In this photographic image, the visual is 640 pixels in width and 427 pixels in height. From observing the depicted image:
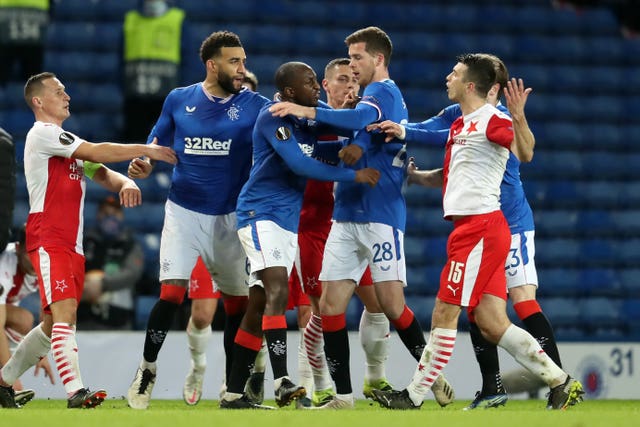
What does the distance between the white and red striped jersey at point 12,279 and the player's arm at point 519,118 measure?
3.89 m

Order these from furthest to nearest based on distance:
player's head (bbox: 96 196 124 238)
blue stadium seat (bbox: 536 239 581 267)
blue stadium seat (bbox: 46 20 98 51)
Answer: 1. blue stadium seat (bbox: 46 20 98 51)
2. blue stadium seat (bbox: 536 239 581 267)
3. player's head (bbox: 96 196 124 238)

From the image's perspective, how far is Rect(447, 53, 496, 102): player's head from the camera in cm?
643

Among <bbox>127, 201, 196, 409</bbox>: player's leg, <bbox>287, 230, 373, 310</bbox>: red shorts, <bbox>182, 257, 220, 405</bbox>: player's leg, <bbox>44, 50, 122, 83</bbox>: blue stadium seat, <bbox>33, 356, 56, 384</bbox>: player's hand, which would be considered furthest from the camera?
<bbox>44, 50, 122, 83</bbox>: blue stadium seat

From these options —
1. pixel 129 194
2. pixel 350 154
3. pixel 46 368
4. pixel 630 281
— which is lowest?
pixel 46 368

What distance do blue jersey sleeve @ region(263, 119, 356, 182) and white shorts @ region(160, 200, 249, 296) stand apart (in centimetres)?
80

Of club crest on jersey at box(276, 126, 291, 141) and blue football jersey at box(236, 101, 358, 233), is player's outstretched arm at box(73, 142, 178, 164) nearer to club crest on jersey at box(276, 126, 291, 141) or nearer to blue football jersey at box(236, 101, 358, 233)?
blue football jersey at box(236, 101, 358, 233)

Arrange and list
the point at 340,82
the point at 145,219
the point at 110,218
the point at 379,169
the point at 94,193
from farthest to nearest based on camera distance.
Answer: the point at 94,193, the point at 145,219, the point at 110,218, the point at 340,82, the point at 379,169

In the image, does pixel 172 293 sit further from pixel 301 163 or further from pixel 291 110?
pixel 291 110

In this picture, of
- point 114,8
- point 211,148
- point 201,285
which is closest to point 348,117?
point 211,148

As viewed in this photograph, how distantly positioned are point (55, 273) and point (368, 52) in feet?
7.39

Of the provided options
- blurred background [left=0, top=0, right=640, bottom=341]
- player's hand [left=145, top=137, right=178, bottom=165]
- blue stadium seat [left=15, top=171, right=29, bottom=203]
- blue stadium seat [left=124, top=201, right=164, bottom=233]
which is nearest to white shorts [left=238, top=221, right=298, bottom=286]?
player's hand [left=145, top=137, right=178, bottom=165]

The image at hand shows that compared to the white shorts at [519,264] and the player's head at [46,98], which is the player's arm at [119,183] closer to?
the player's head at [46,98]

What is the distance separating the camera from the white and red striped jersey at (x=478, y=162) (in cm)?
625

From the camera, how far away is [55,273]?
22.1ft
